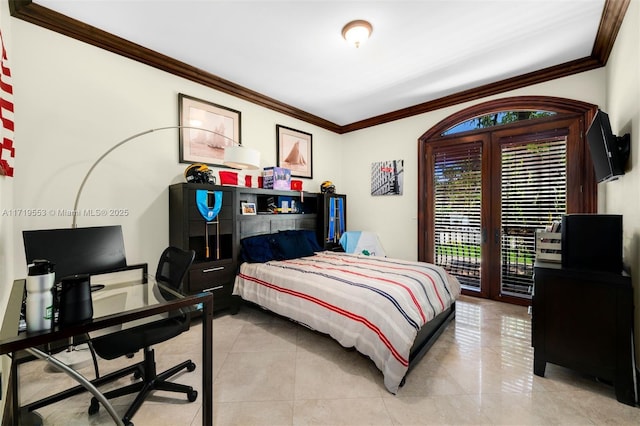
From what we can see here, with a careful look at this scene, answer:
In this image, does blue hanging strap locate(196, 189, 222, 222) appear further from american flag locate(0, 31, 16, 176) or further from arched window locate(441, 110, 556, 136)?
arched window locate(441, 110, 556, 136)

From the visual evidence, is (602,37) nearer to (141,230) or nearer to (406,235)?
(406,235)

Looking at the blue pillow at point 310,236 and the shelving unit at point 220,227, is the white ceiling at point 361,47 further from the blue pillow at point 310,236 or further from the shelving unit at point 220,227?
the blue pillow at point 310,236

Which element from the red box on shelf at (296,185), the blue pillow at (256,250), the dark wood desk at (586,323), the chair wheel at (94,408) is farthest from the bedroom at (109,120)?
the red box on shelf at (296,185)

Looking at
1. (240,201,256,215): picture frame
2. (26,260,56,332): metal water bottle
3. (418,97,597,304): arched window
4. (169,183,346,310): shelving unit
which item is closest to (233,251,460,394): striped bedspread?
(169,183,346,310): shelving unit

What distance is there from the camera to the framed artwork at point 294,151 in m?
4.39

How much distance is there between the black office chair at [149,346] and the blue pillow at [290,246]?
5.42ft

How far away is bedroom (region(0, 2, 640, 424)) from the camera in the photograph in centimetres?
217

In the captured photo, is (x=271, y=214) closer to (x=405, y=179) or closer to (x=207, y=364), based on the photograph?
(x=405, y=179)

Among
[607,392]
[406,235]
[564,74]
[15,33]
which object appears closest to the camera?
[607,392]

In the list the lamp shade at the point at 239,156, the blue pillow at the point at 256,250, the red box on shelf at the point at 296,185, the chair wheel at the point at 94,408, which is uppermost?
the lamp shade at the point at 239,156

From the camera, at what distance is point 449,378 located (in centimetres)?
203

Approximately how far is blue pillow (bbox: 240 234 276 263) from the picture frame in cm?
35

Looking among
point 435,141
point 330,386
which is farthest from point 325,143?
point 330,386

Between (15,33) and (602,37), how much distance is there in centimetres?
539
